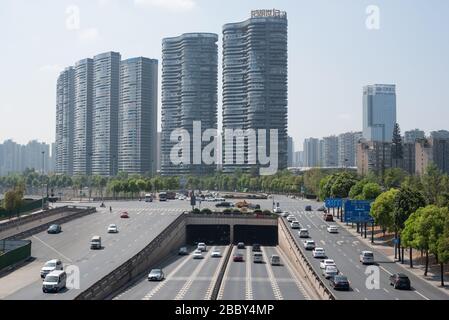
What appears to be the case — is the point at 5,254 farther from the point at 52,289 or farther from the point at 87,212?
the point at 87,212

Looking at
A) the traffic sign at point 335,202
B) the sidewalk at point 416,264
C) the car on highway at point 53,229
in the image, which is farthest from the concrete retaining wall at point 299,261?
the car on highway at point 53,229

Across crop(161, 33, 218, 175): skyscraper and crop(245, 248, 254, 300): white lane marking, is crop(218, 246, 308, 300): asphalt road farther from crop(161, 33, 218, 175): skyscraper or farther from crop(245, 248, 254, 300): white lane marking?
crop(161, 33, 218, 175): skyscraper

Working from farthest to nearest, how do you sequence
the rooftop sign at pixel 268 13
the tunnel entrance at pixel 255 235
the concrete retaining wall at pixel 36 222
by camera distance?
the rooftop sign at pixel 268 13, the tunnel entrance at pixel 255 235, the concrete retaining wall at pixel 36 222

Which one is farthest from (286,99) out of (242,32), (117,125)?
(117,125)

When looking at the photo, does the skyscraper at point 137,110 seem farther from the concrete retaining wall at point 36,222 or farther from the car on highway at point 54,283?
the car on highway at point 54,283

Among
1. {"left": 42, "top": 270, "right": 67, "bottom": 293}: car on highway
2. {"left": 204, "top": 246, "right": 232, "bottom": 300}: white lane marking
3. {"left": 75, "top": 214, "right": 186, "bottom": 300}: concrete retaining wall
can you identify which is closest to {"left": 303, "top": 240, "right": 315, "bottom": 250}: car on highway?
{"left": 204, "top": 246, "right": 232, "bottom": 300}: white lane marking

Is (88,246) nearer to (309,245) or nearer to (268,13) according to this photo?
(309,245)
